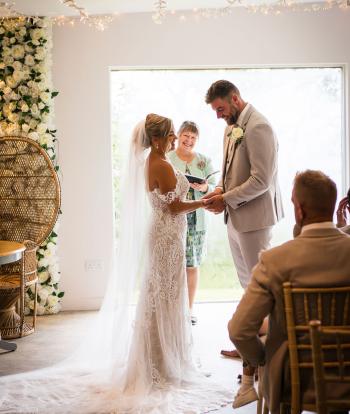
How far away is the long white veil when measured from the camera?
11.4 feet

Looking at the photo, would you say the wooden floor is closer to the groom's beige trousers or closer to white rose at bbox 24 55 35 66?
the groom's beige trousers

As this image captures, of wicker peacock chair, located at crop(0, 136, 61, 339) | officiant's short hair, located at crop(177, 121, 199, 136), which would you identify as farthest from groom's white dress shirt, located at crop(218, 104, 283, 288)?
wicker peacock chair, located at crop(0, 136, 61, 339)

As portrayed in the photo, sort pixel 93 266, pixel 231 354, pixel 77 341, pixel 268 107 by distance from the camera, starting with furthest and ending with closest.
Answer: pixel 268 107
pixel 93 266
pixel 77 341
pixel 231 354

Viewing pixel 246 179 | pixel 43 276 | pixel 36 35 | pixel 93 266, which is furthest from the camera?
pixel 93 266

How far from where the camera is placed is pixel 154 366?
3.52 m

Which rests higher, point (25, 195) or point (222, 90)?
point (222, 90)

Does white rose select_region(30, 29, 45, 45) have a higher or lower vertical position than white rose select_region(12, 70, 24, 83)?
higher

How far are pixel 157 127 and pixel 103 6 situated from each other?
6.83 feet

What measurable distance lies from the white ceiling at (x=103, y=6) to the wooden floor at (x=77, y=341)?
267cm

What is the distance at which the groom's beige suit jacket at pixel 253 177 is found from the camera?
3.50m

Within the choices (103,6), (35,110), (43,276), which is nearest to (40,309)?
(43,276)

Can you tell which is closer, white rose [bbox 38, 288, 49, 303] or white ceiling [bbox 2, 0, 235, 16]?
white ceiling [bbox 2, 0, 235, 16]

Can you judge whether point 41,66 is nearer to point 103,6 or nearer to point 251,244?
point 103,6

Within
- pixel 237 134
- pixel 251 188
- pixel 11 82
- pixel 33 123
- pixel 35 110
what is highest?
pixel 11 82
